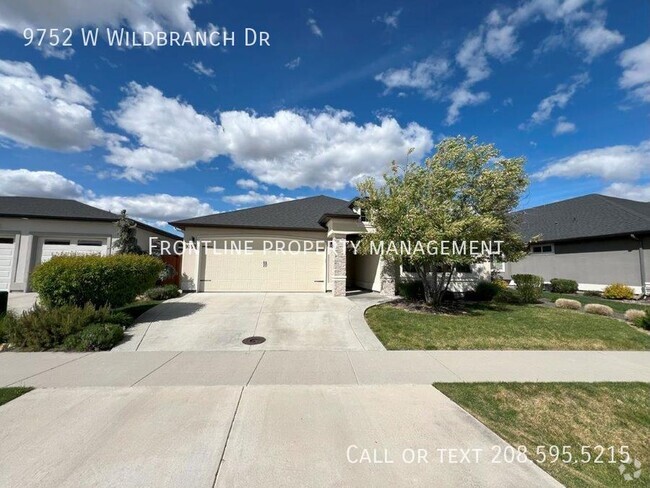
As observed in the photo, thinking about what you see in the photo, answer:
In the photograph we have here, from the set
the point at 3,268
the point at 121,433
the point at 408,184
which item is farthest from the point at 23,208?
the point at 408,184

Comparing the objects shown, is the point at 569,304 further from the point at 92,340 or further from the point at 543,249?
the point at 92,340

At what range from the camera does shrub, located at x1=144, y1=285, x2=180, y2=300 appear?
1191cm

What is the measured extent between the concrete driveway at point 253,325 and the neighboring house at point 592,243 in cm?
839

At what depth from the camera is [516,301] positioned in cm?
1304

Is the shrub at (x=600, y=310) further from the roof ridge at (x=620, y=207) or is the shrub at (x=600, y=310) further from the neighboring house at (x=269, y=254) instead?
the roof ridge at (x=620, y=207)

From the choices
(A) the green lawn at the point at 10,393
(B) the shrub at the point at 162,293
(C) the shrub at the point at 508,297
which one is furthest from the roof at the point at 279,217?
(A) the green lawn at the point at 10,393

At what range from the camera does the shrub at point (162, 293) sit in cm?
1191

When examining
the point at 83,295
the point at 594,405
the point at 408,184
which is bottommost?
the point at 594,405

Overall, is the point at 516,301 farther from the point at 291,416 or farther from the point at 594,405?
the point at 291,416

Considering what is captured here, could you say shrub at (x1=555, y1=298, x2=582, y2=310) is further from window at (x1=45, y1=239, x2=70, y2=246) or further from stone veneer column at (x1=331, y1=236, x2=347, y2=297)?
window at (x1=45, y1=239, x2=70, y2=246)

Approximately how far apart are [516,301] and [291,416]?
41.9 ft

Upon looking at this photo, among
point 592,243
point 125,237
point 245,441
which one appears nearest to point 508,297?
point 592,243

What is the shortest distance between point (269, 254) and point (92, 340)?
816 centimetres

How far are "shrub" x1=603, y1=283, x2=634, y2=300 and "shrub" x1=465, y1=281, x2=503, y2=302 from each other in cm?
627
